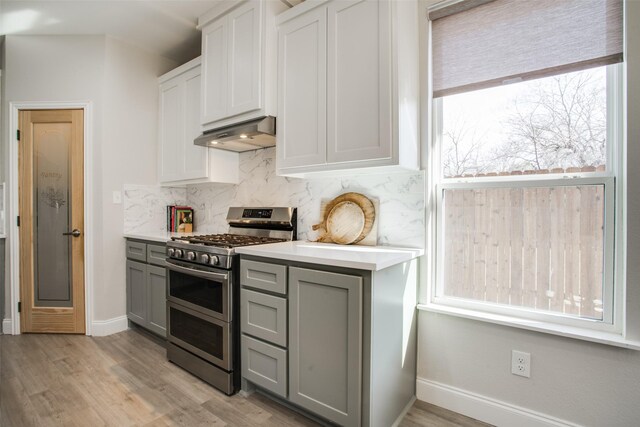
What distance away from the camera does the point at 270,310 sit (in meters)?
1.82

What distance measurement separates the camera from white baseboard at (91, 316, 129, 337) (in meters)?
2.92

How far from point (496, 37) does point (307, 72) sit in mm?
1104

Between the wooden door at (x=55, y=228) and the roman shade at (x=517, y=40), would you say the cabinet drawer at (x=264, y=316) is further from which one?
the wooden door at (x=55, y=228)

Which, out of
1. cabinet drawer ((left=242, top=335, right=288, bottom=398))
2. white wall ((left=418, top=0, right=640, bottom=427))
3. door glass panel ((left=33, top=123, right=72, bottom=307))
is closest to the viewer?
white wall ((left=418, top=0, right=640, bottom=427))

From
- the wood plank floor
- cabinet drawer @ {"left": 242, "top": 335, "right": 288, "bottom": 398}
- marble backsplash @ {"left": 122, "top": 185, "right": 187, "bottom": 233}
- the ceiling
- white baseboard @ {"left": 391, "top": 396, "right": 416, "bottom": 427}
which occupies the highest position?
the ceiling

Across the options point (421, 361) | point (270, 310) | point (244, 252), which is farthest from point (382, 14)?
point (421, 361)

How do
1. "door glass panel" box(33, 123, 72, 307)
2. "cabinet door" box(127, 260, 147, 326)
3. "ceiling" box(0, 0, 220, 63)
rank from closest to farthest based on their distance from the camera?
1. "ceiling" box(0, 0, 220, 63)
2. "cabinet door" box(127, 260, 147, 326)
3. "door glass panel" box(33, 123, 72, 307)

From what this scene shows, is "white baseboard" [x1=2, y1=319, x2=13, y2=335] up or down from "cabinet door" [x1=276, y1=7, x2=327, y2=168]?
down

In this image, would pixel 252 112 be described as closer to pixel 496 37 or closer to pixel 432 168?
pixel 432 168

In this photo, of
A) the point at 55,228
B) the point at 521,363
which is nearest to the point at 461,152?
the point at 521,363

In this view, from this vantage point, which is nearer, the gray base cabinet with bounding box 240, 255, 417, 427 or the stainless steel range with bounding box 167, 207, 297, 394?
the gray base cabinet with bounding box 240, 255, 417, 427

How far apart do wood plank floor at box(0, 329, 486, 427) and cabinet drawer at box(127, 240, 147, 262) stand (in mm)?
771

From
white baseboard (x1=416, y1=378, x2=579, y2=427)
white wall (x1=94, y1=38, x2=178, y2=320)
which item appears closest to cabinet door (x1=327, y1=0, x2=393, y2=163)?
white baseboard (x1=416, y1=378, x2=579, y2=427)

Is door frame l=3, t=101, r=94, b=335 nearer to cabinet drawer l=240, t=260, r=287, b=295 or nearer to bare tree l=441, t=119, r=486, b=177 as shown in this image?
cabinet drawer l=240, t=260, r=287, b=295
